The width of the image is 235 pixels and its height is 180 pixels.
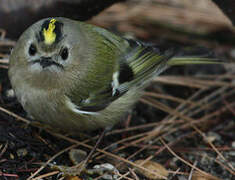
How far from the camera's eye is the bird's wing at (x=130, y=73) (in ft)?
8.80

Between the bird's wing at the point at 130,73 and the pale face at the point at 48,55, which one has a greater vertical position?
the pale face at the point at 48,55

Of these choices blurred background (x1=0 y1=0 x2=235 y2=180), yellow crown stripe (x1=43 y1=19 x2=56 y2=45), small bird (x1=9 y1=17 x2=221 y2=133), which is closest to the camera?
yellow crown stripe (x1=43 y1=19 x2=56 y2=45)

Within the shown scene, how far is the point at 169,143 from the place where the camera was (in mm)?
3039

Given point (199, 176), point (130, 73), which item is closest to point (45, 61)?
point (130, 73)

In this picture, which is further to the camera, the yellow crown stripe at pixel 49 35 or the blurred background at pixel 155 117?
the blurred background at pixel 155 117

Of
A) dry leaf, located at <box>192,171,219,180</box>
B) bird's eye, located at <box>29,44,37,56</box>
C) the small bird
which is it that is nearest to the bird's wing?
the small bird

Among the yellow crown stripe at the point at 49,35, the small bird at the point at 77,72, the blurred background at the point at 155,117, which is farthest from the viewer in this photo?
the blurred background at the point at 155,117

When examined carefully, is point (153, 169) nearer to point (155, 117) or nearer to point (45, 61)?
point (155, 117)

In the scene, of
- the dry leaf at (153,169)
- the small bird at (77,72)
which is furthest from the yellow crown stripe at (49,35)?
the dry leaf at (153,169)

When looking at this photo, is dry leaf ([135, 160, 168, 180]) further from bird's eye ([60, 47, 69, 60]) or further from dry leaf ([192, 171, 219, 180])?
bird's eye ([60, 47, 69, 60])

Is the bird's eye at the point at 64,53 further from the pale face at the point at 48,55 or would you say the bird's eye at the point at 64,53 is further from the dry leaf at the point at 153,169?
the dry leaf at the point at 153,169

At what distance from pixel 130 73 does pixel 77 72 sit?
1.81 ft

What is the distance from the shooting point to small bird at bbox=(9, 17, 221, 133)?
232 centimetres

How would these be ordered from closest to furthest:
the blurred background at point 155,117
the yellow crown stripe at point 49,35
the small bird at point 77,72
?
the yellow crown stripe at point 49,35
the small bird at point 77,72
the blurred background at point 155,117
